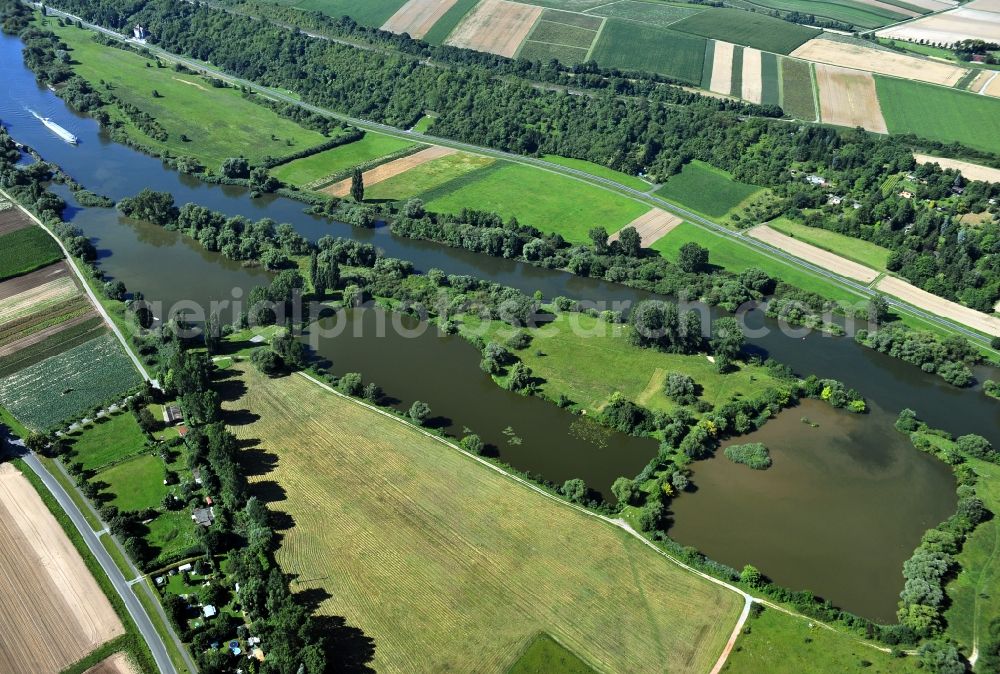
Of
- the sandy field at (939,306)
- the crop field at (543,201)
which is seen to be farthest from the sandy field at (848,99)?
the crop field at (543,201)

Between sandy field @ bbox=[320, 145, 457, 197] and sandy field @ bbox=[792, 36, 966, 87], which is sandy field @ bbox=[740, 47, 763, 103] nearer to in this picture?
sandy field @ bbox=[792, 36, 966, 87]

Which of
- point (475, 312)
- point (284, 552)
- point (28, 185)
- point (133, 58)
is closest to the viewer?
point (284, 552)

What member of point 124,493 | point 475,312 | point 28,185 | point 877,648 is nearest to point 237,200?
point 28,185

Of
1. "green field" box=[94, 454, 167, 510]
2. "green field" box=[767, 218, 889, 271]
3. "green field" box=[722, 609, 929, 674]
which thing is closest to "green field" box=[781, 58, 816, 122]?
"green field" box=[767, 218, 889, 271]

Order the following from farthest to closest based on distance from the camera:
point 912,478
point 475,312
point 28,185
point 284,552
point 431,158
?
point 431,158, point 28,185, point 475,312, point 912,478, point 284,552

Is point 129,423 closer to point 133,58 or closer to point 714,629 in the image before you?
point 714,629

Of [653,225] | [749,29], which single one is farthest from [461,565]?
[749,29]
